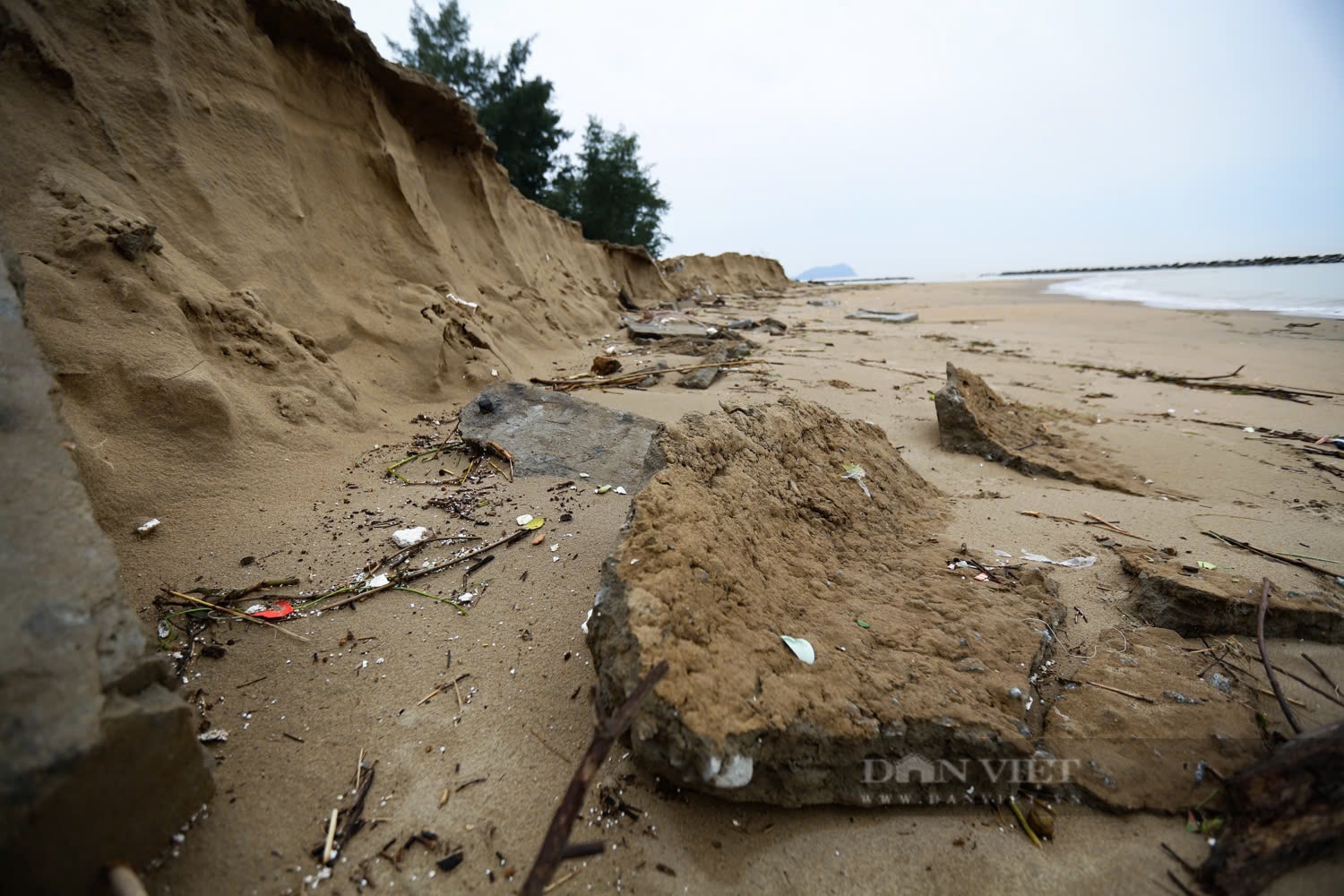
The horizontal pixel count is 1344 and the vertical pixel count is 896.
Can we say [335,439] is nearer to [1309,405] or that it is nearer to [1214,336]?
[1309,405]

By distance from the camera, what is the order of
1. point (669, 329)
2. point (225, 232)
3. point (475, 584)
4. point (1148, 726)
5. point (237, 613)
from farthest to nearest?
point (669, 329)
point (225, 232)
point (475, 584)
point (237, 613)
point (1148, 726)

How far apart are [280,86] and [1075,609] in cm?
594

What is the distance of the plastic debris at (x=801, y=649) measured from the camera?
146 centimetres

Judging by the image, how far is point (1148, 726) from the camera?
1.40 meters

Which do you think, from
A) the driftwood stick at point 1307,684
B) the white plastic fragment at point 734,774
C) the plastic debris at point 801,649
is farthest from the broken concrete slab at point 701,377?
the white plastic fragment at point 734,774

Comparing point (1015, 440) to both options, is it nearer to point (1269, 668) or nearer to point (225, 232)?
point (1269, 668)

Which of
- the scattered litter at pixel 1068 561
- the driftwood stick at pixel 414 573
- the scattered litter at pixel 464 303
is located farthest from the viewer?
the scattered litter at pixel 464 303

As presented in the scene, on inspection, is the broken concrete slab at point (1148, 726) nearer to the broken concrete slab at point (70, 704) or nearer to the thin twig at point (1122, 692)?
the thin twig at point (1122, 692)

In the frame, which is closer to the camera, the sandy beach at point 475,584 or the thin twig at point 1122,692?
the sandy beach at point 475,584

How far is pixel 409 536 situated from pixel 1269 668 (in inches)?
105

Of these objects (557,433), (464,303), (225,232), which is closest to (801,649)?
(557,433)

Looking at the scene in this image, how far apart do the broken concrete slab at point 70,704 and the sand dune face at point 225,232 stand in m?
1.13

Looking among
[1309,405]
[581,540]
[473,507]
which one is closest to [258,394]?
[473,507]

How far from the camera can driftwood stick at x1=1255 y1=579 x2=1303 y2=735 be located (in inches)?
51.9
